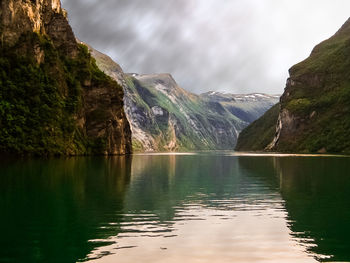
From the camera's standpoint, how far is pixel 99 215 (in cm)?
2514

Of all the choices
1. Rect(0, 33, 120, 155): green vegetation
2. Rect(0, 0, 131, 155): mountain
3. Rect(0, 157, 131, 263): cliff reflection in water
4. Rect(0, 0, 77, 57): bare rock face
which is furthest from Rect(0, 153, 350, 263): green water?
Rect(0, 0, 77, 57): bare rock face

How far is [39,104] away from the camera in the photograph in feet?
432

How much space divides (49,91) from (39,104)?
904 centimetres

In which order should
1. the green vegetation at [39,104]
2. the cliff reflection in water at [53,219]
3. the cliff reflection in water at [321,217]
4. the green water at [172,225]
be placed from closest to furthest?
the green water at [172,225], the cliff reflection in water at [53,219], the cliff reflection in water at [321,217], the green vegetation at [39,104]

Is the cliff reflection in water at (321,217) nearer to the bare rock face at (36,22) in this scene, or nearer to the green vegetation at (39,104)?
the green vegetation at (39,104)

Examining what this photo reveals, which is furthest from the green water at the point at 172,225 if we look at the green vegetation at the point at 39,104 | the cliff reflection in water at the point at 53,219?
the green vegetation at the point at 39,104

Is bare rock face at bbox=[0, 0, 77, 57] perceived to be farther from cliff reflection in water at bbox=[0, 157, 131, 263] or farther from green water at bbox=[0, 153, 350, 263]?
green water at bbox=[0, 153, 350, 263]

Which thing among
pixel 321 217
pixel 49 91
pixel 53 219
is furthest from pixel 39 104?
pixel 321 217

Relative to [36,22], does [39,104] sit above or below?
below

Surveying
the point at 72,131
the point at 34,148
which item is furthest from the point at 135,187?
the point at 72,131

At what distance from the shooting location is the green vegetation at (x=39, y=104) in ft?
Result: 393

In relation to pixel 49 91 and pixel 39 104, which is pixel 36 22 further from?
pixel 39 104

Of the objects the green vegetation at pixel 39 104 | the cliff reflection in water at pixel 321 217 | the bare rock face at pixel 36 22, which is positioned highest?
the bare rock face at pixel 36 22

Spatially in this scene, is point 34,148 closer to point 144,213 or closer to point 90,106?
point 90,106
